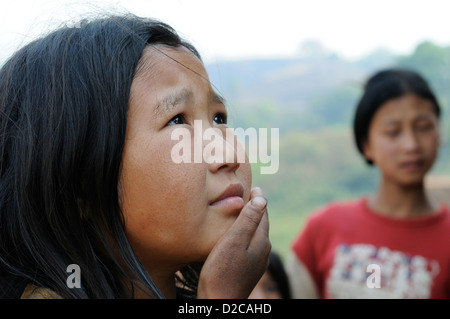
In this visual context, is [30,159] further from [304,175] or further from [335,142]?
[335,142]

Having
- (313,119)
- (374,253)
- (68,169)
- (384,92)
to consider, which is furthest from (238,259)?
(313,119)

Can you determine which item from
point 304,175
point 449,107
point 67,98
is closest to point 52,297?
point 67,98

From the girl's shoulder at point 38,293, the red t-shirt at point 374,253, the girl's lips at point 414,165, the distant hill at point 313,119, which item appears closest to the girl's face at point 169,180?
the girl's shoulder at point 38,293

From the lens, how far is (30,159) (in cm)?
116

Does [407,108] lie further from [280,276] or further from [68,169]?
[68,169]

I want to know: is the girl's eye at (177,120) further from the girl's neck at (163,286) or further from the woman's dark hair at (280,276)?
the woman's dark hair at (280,276)

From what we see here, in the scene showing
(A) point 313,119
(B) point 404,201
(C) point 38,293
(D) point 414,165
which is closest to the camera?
(C) point 38,293

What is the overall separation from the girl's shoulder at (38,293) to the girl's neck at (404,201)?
1.96 meters

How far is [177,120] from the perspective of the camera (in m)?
1.20

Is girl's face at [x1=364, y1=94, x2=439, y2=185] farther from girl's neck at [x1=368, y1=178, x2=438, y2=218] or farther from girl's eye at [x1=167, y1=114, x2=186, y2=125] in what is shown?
girl's eye at [x1=167, y1=114, x2=186, y2=125]

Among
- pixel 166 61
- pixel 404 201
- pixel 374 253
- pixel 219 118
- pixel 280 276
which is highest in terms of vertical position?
pixel 166 61

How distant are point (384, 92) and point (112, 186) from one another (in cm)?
193

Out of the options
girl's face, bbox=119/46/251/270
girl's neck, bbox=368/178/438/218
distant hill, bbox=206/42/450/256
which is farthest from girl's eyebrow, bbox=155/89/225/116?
distant hill, bbox=206/42/450/256

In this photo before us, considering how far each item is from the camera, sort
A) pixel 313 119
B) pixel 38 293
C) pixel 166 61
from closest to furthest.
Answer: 1. pixel 38 293
2. pixel 166 61
3. pixel 313 119
